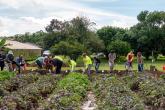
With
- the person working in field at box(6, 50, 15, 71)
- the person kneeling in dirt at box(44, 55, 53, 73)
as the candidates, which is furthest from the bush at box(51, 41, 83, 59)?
the person kneeling in dirt at box(44, 55, 53, 73)

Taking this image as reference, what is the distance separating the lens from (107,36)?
10094 cm

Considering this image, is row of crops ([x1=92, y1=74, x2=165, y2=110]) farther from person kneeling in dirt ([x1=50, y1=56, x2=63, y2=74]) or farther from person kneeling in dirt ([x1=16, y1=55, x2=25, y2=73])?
person kneeling in dirt ([x1=16, y1=55, x2=25, y2=73])

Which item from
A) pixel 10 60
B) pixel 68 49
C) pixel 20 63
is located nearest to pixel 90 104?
pixel 10 60

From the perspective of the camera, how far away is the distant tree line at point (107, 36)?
74.8 m

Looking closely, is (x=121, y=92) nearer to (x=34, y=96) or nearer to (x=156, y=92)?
(x=156, y=92)

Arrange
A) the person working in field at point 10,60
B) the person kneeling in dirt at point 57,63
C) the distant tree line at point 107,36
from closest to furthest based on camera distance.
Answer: the person kneeling in dirt at point 57,63 → the person working in field at point 10,60 → the distant tree line at point 107,36

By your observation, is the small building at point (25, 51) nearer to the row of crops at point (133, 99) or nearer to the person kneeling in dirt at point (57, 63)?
the person kneeling in dirt at point (57, 63)

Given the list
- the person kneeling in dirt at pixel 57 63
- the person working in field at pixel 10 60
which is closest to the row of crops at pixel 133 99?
the person kneeling in dirt at pixel 57 63

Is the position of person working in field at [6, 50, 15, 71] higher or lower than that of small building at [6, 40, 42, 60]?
higher

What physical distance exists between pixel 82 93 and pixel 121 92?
247 cm

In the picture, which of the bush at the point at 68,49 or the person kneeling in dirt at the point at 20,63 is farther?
the bush at the point at 68,49

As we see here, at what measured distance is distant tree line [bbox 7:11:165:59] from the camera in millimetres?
74750

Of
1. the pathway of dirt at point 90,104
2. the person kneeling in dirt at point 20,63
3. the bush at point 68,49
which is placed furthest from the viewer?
the bush at point 68,49

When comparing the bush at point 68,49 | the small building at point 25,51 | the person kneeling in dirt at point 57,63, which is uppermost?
the person kneeling in dirt at point 57,63
